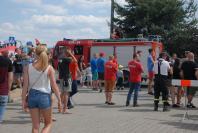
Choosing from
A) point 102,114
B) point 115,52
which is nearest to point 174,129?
point 102,114

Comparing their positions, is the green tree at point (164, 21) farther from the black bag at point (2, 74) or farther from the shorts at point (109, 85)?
the black bag at point (2, 74)

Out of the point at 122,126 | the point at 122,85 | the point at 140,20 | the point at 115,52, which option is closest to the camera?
the point at 122,126

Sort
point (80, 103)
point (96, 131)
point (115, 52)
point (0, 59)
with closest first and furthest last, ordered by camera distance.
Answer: point (0, 59) < point (96, 131) < point (80, 103) < point (115, 52)

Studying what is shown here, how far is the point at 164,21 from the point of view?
43.1 meters

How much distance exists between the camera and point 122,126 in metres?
11.3

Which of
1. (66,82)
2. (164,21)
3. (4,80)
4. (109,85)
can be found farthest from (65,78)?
(164,21)

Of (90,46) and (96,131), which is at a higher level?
(90,46)

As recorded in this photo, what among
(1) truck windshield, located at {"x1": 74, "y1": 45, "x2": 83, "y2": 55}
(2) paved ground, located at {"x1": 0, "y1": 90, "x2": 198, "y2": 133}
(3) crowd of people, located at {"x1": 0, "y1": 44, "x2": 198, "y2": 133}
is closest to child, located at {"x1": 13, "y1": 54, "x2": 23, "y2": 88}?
(3) crowd of people, located at {"x1": 0, "y1": 44, "x2": 198, "y2": 133}

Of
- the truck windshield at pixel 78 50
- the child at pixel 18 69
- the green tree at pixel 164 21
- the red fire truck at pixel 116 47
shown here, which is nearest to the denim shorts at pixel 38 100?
the child at pixel 18 69

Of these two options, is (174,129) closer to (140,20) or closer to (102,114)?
(102,114)

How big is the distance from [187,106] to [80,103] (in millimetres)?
3787

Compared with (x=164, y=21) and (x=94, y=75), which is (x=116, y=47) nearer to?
(x=94, y=75)

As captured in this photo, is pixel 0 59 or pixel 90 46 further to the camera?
pixel 90 46

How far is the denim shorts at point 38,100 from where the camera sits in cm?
769
